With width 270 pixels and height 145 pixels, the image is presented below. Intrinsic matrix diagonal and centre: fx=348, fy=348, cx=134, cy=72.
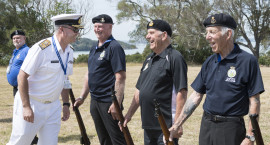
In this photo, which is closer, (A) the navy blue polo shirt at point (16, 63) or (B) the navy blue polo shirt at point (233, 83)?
(B) the navy blue polo shirt at point (233, 83)

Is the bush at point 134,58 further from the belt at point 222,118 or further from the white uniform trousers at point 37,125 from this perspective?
the belt at point 222,118

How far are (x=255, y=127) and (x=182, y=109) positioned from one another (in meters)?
1.07

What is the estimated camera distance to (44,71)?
4266 millimetres

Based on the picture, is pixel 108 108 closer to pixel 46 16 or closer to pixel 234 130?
pixel 234 130

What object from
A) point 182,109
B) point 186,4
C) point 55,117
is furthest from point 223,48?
point 186,4

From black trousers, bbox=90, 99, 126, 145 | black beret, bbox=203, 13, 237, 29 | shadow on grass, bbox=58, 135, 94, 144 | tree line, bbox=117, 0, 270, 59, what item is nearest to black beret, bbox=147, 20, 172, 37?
black beret, bbox=203, 13, 237, 29

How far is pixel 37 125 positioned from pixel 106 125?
1324mm

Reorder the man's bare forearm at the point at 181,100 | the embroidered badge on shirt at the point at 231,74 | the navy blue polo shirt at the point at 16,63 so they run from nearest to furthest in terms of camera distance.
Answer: the embroidered badge on shirt at the point at 231,74, the man's bare forearm at the point at 181,100, the navy blue polo shirt at the point at 16,63

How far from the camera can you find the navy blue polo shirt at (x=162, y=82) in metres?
4.07

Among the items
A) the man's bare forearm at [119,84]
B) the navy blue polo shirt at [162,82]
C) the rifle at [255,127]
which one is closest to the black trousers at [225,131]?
the rifle at [255,127]

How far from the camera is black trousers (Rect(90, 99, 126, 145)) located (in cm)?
531

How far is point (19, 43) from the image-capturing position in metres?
7.33

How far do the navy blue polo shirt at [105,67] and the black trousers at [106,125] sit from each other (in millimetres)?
125

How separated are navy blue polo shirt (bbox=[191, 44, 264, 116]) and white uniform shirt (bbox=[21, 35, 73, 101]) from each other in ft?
6.19
